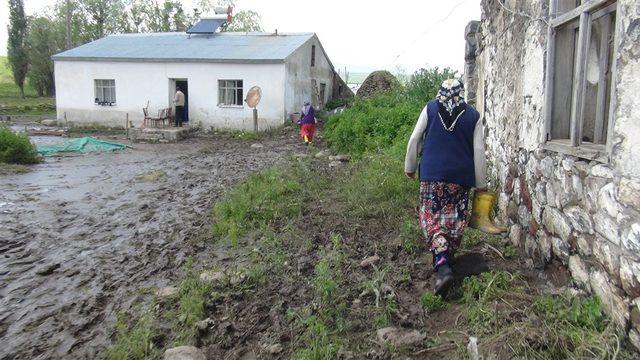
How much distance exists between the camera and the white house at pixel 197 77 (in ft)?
59.7

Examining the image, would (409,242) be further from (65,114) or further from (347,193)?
(65,114)

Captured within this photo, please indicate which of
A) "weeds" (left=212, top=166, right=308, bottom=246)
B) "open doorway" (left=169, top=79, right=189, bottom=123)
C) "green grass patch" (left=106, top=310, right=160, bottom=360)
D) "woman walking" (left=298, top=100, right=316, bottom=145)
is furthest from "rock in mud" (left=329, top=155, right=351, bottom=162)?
"open doorway" (left=169, top=79, right=189, bottom=123)

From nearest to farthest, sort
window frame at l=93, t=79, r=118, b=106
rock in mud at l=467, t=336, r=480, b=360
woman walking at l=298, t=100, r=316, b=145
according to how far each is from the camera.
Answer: rock in mud at l=467, t=336, r=480, b=360 → woman walking at l=298, t=100, r=316, b=145 → window frame at l=93, t=79, r=118, b=106

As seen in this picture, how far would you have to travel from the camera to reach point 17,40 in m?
32.7

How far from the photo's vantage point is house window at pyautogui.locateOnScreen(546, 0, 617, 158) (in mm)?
2824

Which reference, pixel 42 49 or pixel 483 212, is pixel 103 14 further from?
pixel 483 212

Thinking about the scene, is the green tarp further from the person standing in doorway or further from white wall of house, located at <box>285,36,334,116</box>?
white wall of house, located at <box>285,36,334,116</box>

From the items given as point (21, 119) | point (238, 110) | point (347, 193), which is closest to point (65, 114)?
point (21, 119)

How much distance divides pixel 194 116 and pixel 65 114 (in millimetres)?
6162

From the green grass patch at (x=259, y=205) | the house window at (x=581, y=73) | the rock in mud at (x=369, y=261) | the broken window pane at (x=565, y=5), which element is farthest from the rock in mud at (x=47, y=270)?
the broken window pane at (x=565, y=5)

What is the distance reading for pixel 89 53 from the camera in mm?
20625

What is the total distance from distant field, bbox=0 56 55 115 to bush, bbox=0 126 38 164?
16954 millimetres

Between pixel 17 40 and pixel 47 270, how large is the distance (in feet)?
112

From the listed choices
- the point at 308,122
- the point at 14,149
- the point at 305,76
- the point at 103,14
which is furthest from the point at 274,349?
the point at 103,14
